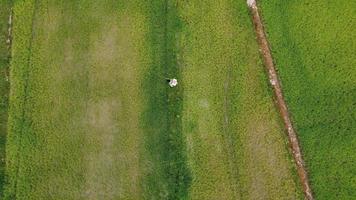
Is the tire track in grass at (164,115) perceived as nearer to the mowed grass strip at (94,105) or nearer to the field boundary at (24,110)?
→ the mowed grass strip at (94,105)

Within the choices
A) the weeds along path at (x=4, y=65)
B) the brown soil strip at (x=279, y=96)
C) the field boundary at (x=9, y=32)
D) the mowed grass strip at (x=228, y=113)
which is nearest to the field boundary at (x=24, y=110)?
the field boundary at (x=9, y=32)

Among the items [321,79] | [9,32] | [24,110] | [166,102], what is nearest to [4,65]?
[9,32]

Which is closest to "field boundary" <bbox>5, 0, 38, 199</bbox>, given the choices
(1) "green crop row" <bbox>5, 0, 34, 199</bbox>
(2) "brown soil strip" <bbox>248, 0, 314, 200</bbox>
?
(1) "green crop row" <bbox>5, 0, 34, 199</bbox>

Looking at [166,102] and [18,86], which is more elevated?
[166,102]

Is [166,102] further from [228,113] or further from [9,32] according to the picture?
[9,32]

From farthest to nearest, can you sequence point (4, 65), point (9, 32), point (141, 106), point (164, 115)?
point (9, 32), point (4, 65), point (141, 106), point (164, 115)

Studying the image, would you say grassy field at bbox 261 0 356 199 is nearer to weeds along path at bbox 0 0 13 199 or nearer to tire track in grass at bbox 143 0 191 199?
tire track in grass at bbox 143 0 191 199
